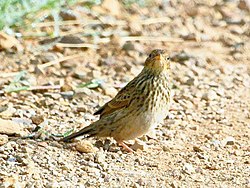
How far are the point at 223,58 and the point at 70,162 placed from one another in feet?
14.7

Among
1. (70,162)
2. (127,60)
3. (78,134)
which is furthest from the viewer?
(127,60)

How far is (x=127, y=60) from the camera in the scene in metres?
10.5

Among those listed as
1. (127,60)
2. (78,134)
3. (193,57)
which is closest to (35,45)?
(127,60)

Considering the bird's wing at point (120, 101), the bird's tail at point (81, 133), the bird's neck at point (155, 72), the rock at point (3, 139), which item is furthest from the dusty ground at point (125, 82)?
the bird's neck at point (155, 72)

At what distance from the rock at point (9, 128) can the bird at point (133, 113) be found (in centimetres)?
40

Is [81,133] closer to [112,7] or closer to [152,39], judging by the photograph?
[152,39]

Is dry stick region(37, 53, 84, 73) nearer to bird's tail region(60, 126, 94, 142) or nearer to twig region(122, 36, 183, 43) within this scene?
twig region(122, 36, 183, 43)

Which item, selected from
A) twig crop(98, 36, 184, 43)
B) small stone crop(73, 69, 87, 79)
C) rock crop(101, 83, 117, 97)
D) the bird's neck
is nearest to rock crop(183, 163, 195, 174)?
the bird's neck

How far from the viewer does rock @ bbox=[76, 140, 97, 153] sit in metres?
7.29

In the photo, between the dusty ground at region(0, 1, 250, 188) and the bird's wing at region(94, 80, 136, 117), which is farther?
the bird's wing at region(94, 80, 136, 117)

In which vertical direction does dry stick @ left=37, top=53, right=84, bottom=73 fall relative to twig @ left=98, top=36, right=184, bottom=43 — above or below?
below

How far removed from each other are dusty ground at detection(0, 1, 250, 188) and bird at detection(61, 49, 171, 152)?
0.51ft

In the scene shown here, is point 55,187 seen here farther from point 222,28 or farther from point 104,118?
point 222,28

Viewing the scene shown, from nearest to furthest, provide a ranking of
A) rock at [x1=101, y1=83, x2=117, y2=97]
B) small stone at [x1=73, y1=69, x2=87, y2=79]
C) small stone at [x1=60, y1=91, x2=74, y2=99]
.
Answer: small stone at [x1=60, y1=91, x2=74, y2=99]
rock at [x1=101, y1=83, x2=117, y2=97]
small stone at [x1=73, y1=69, x2=87, y2=79]
